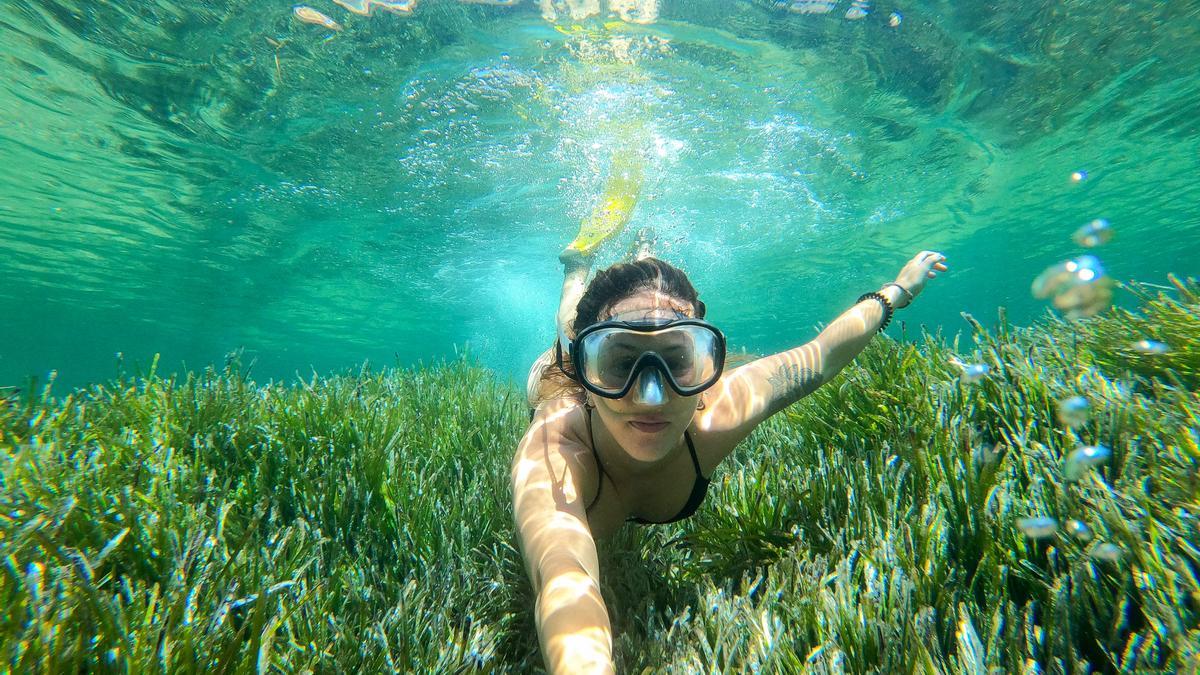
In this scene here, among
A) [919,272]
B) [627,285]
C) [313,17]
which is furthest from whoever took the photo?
[313,17]

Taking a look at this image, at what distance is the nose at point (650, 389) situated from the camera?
7.82 ft

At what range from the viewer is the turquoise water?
10094 mm

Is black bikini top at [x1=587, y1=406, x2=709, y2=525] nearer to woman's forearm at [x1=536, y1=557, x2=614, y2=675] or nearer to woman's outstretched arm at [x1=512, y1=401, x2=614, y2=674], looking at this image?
woman's outstretched arm at [x1=512, y1=401, x2=614, y2=674]

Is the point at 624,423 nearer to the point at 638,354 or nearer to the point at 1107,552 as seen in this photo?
the point at 638,354

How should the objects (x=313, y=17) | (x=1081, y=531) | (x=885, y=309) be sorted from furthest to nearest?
(x=313, y=17) → (x=885, y=309) → (x=1081, y=531)

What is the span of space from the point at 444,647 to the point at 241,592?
0.97 metres

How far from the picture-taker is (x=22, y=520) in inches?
87.5

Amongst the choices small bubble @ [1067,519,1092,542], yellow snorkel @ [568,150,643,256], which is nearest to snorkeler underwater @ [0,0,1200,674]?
small bubble @ [1067,519,1092,542]

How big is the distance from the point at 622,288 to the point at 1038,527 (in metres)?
2.29

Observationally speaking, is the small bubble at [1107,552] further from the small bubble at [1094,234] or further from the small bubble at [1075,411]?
the small bubble at [1094,234]

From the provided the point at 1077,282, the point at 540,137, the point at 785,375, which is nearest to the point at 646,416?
the point at 785,375

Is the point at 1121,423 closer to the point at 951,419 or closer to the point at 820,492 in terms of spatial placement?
the point at 951,419

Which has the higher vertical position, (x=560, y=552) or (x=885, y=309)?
(x=885, y=309)

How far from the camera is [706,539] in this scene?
2871 millimetres
